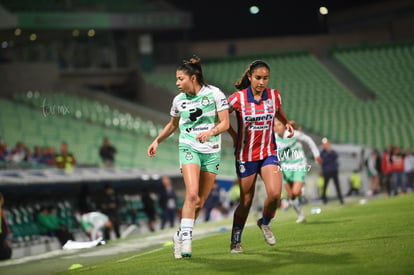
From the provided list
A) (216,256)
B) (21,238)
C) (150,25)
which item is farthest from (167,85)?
(216,256)

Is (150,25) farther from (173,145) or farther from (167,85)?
(173,145)

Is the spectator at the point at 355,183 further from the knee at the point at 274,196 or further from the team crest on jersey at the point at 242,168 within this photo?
the team crest on jersey at the point at 242,168

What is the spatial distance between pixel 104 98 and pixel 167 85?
406 centimetres

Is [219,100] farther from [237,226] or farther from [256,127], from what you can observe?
[237,226]

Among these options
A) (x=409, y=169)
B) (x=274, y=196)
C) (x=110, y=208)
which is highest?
(x=409, y=169)

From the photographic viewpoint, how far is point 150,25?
49.4 meters

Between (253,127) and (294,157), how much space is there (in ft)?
23.0

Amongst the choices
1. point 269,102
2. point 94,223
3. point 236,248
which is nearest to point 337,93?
point 94,223

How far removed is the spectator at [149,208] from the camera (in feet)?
89.5

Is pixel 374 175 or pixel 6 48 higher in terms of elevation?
pixel 6 48

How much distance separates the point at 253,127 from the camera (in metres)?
11.2

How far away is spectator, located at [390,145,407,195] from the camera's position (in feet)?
104

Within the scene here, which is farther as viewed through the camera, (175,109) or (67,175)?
(67,175)

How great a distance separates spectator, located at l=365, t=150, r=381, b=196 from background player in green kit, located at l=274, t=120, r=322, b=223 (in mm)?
16871
